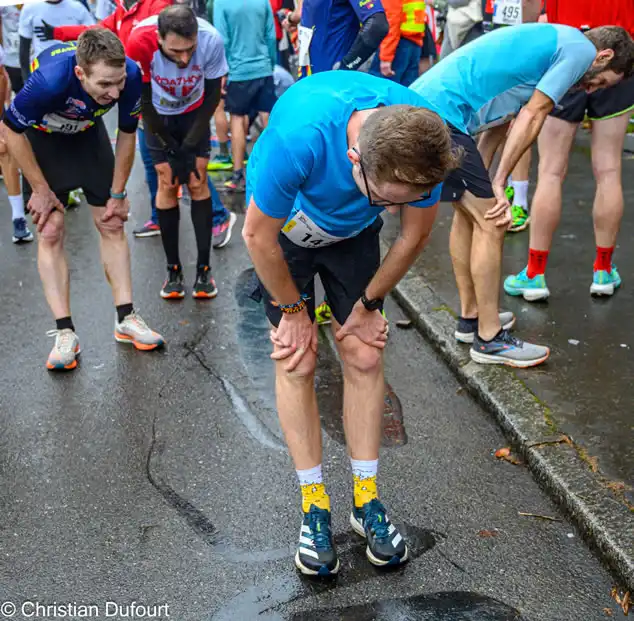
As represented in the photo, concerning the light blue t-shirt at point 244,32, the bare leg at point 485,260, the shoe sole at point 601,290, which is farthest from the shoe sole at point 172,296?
the light blue t-shirt at point 244,32

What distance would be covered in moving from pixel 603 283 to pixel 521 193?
62.7 inches

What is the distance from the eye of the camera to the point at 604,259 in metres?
5.22

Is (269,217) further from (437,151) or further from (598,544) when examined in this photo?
(598,544)

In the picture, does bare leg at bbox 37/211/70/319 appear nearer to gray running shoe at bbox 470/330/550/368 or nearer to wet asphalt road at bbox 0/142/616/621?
wet asphalt road at bbox 0/142/616/621

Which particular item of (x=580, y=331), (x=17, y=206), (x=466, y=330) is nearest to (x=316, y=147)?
(x=466, y=330)

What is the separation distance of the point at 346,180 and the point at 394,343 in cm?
245

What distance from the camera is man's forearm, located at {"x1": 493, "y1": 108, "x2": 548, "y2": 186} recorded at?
164 inches

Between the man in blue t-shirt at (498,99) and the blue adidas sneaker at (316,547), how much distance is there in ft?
5.51

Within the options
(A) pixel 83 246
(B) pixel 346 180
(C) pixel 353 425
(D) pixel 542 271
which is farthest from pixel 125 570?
(A) pixel 83 246

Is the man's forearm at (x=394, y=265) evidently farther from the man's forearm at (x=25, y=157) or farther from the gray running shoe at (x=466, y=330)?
the man's forearm at (x=25, y=157)

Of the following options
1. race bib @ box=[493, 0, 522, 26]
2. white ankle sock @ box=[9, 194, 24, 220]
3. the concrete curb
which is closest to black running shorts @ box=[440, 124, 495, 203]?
the concrete curb

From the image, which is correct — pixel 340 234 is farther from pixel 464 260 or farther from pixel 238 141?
pixel 238 141

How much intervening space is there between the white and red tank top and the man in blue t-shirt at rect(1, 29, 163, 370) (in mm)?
588

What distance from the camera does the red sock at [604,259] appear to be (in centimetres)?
520
